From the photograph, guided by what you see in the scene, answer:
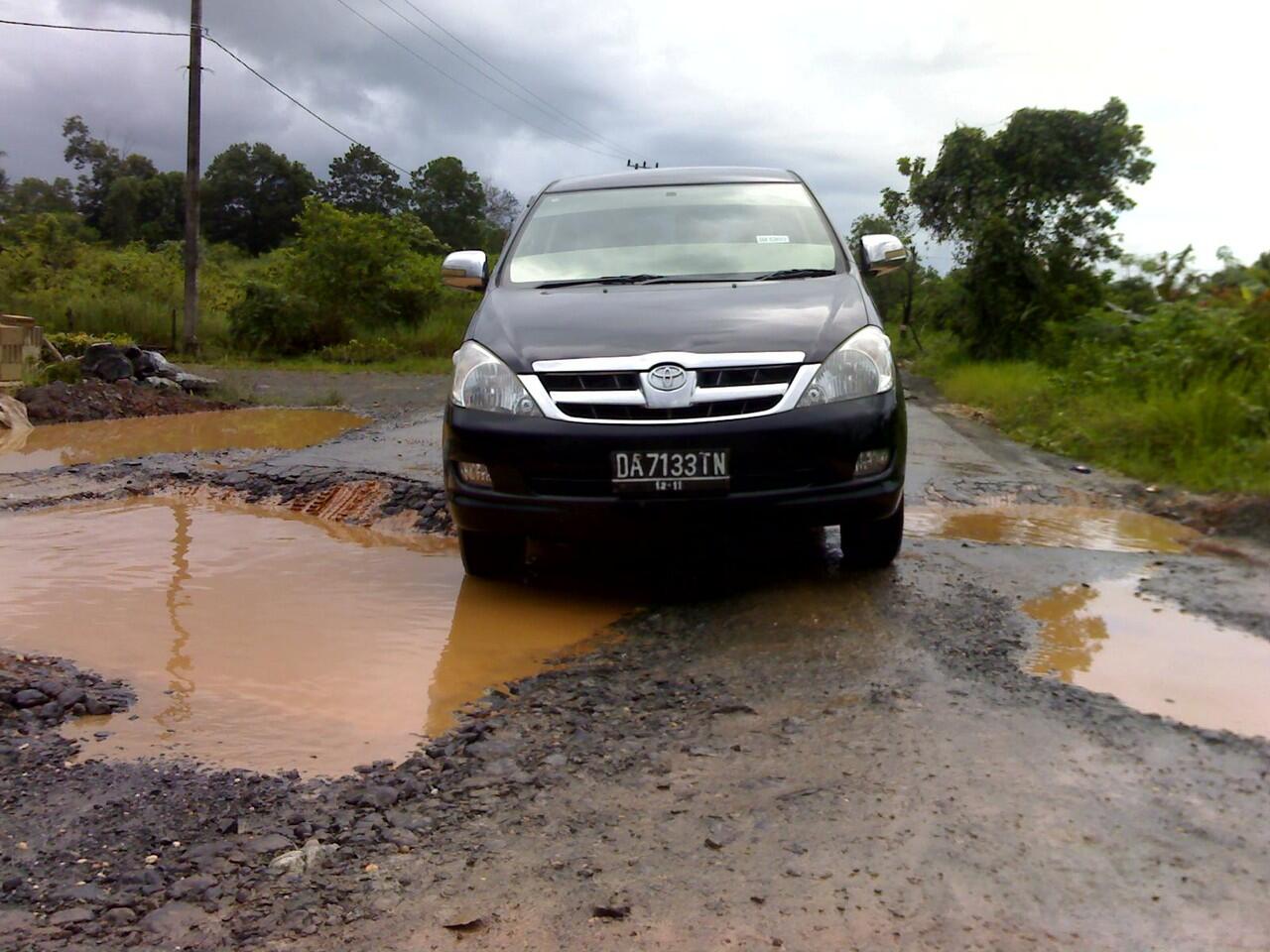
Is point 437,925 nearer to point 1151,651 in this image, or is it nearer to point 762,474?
point 762,474

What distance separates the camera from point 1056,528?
613cm

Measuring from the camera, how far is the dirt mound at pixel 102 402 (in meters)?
11.2

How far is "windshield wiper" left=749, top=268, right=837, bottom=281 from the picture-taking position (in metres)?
4.91

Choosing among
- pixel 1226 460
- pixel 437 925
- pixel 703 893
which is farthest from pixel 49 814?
pixel 1226 460

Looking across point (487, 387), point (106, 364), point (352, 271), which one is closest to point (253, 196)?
point (352, 271)

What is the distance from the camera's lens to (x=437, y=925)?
7.05ft

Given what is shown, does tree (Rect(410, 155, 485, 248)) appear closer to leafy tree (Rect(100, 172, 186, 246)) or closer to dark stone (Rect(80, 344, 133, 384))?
leafy tree (Rect(100, 172, 186, 246))

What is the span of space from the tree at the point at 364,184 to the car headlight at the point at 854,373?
2361 inches

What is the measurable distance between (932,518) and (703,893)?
13.7 ft

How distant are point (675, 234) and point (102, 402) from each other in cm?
844

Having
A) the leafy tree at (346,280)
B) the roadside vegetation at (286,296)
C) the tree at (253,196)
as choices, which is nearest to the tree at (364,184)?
the tree at (253,196)

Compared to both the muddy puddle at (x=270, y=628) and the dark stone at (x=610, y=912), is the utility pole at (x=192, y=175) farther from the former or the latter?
the dark stone at (x=610, y=912)

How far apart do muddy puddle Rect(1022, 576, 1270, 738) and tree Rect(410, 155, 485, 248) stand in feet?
178

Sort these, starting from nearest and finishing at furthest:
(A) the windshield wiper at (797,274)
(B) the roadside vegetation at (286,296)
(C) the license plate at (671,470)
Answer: (C) the license plate at (671,470) < (A) the windshield wiper at (797,274) < (B) the roadside vegetation at (286,296)
